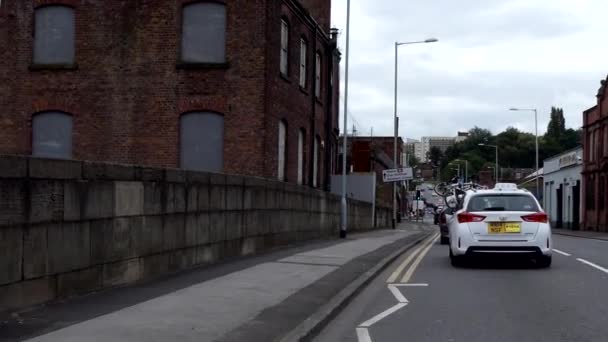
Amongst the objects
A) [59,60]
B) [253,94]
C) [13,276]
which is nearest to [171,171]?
[13,276]

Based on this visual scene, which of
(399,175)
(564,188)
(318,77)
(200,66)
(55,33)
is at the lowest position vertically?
(564,188)

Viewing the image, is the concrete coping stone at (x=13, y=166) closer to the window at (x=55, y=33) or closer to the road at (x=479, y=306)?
the road at (x=479, y=306)

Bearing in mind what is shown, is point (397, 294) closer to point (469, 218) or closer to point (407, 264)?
point (469, 218)

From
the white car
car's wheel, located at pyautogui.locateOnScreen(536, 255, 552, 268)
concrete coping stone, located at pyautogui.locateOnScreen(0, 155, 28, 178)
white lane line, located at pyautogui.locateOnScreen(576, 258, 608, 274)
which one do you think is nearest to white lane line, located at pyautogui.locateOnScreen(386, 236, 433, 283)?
the white car

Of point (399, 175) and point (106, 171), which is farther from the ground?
point (399, 175)

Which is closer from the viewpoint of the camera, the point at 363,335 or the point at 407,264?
the point at 363,335

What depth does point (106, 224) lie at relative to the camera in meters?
9.98

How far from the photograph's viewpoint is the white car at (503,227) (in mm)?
14789

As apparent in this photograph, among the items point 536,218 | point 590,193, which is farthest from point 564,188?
point 536,218

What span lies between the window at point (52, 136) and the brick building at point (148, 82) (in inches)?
1.3

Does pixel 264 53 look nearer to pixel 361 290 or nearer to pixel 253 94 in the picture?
pixel 253 94

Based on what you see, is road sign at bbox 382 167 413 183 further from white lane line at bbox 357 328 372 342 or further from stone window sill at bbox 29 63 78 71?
white lane line at bbox 357 328 372 342

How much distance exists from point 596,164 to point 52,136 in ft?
127

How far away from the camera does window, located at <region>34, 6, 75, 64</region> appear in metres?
25.2
